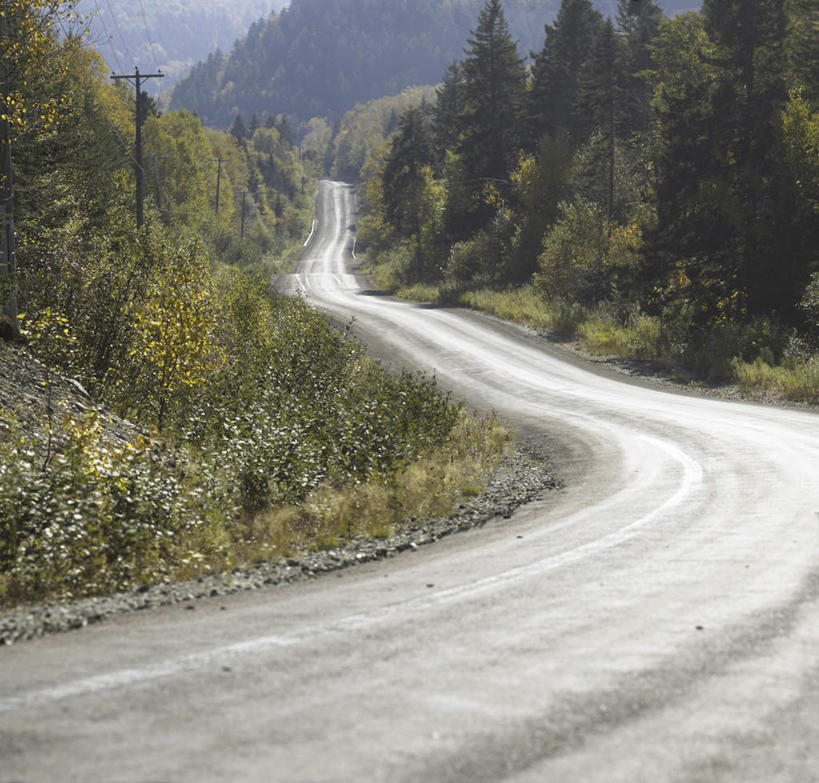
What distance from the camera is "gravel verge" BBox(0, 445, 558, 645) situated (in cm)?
536

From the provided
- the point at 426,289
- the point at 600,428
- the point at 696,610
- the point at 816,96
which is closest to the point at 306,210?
the point at 426,289

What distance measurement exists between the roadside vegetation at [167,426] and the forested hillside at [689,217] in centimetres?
1058

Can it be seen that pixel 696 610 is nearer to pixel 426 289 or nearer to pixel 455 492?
pixel 455 492

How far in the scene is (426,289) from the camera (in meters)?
50.9

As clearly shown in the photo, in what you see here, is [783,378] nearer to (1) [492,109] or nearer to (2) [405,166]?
(1) [492,109]

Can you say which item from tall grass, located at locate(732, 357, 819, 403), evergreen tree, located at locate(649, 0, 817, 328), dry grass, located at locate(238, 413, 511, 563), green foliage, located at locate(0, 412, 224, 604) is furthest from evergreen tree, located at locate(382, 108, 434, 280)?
green foliage, located at locate(0, 412, 224, 604)

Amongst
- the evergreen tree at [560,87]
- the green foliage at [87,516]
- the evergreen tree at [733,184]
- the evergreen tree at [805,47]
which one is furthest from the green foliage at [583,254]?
the green foliage at [87,516]

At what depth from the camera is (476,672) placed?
4.12 m

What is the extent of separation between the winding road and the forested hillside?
14.3 m

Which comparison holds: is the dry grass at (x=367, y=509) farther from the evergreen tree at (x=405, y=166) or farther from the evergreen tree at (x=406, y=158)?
the evergreen tree at (x=406, y=158)

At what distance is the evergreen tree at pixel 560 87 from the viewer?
187 feet

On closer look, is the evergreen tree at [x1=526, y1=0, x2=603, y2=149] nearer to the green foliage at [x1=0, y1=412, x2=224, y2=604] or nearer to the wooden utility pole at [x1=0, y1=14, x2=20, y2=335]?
the wooden utility pole at [x1=0, y1=14, x2=20, y2=335]

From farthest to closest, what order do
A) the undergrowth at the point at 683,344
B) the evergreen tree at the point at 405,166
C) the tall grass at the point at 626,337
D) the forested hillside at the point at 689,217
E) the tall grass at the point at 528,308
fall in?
the evergreen tree at the point at 405,166
the tall grass at the point at 528,308
the tall grass at the point at 626,337
the forested hillside at the point at 689,217
the undergrowth at the point at 683,344

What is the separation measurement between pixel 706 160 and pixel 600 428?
1388 centimetres
